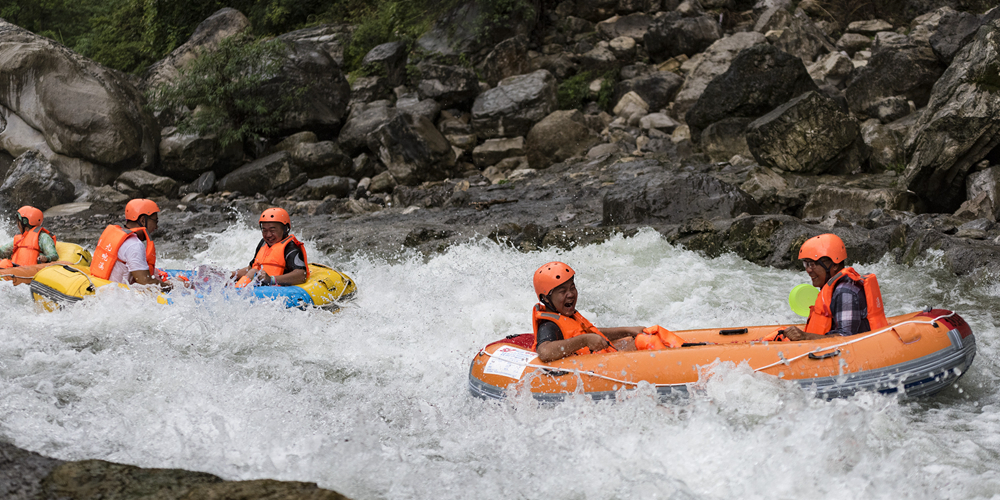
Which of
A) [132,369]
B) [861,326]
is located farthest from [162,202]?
[861,326]

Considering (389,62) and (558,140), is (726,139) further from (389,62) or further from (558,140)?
(389,62)

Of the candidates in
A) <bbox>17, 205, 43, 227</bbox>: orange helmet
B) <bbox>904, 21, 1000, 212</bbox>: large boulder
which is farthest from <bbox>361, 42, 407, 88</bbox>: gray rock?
<bbox>904, 21, 1000, 212</bbox>: large boulder

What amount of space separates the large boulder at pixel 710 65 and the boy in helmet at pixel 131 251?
1338 cm

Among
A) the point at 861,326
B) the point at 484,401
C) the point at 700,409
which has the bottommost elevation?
the point at 484,401

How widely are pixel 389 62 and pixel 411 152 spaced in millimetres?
5017

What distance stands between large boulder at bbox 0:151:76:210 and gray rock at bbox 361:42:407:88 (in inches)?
332

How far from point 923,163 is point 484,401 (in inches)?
321

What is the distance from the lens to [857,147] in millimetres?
12078

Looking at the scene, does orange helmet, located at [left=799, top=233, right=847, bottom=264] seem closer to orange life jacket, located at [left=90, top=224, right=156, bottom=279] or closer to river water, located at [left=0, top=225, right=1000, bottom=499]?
river water, located at [left=0, top=225, right=1000, bottom=499]

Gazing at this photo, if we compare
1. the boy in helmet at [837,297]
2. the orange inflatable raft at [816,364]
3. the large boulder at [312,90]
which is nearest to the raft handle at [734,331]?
the boy in helmet at [837,297]

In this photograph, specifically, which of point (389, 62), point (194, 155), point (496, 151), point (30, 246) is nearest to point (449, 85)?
point (389, 62)

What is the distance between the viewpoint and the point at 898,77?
13617 millimetres

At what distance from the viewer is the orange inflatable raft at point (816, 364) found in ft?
12.8

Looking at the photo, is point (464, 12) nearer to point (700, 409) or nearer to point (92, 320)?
point (92, 320)
